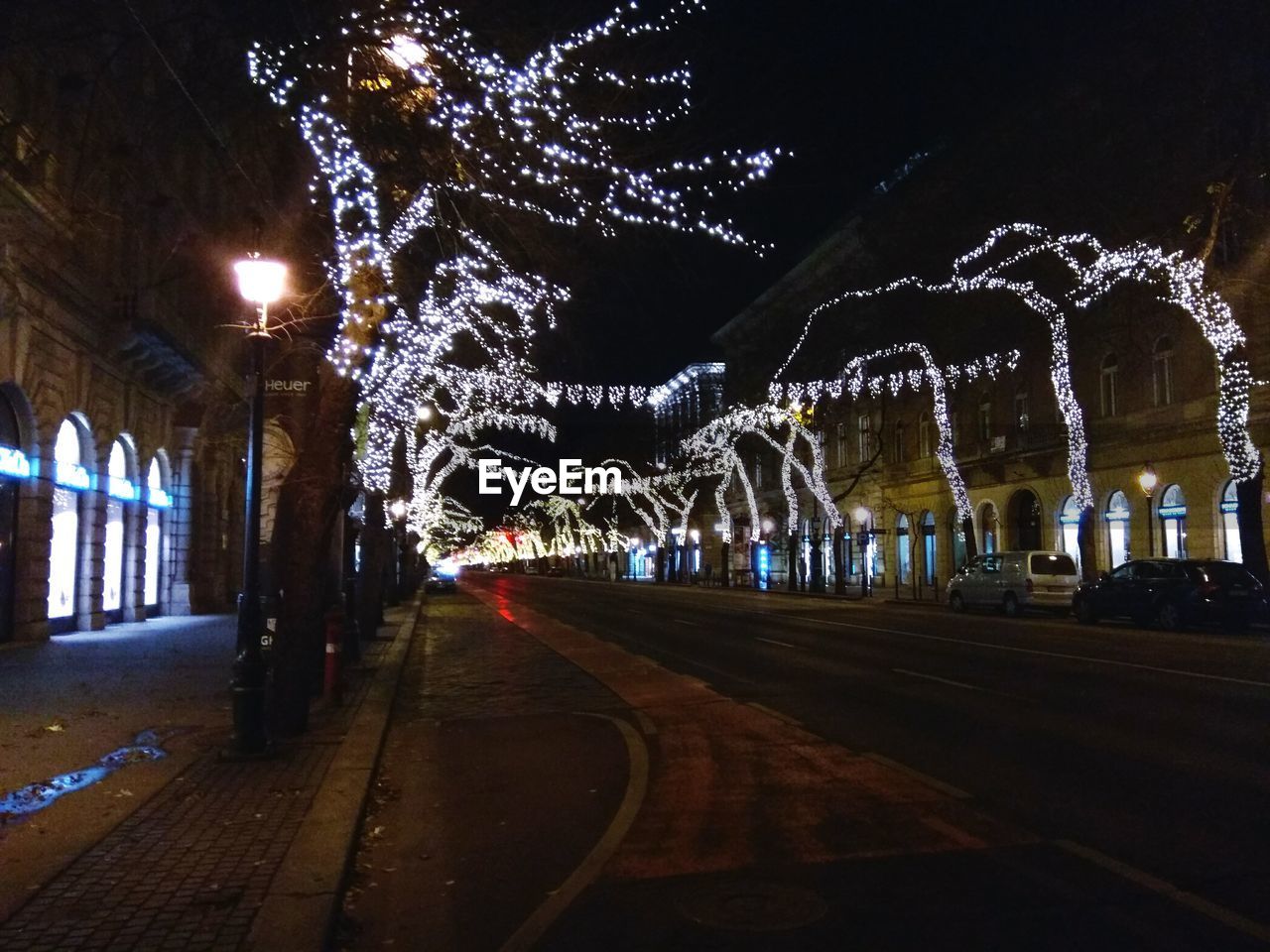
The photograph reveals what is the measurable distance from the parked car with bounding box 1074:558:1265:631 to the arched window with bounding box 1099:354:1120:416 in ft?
32.8

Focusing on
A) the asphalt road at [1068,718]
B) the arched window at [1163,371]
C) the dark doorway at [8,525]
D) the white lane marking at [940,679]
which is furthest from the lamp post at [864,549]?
the dark doorway at [8,525]

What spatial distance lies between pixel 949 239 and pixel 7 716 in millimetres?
27808

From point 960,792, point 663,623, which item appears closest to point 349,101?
point 960,792

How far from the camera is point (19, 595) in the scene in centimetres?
1898

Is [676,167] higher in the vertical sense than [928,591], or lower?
higher

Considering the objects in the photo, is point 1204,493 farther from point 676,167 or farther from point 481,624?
point 676,167

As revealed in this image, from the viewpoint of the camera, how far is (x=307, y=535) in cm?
1101

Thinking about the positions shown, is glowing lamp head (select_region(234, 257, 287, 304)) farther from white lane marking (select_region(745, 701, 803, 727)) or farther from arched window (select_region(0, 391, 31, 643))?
arched window (select_region(0, 391, 31, 643))

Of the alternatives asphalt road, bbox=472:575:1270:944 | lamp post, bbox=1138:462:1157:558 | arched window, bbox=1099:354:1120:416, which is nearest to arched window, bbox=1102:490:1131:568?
lamp post, bbox=1138:462:1157:558

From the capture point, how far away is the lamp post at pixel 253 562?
9.51 metres

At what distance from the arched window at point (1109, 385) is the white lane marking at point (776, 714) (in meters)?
25.9

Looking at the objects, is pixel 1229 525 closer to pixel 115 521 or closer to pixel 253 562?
pixel 115 521

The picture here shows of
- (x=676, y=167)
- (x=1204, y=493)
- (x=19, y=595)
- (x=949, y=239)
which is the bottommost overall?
(x=19, y=595)

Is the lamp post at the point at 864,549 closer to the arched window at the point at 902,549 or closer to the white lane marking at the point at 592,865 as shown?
the arched window at the point at 902,549
